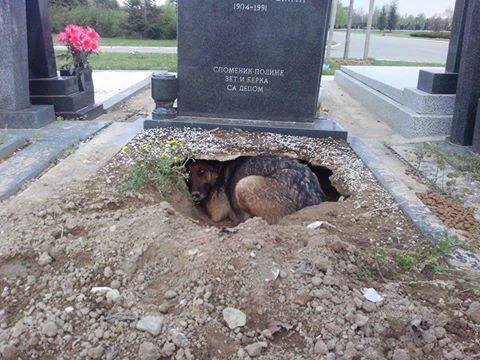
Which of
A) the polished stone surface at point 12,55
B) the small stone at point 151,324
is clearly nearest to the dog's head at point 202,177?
the small stone at point 151,324

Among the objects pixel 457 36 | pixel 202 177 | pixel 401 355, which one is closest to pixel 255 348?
pixel 401 355

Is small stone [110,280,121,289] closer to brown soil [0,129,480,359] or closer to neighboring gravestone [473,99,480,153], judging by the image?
brown soil [0,129,480,359]

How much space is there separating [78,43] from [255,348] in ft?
20.1

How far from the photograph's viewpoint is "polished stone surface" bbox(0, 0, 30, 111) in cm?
542

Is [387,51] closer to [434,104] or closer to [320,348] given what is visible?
[434,104]

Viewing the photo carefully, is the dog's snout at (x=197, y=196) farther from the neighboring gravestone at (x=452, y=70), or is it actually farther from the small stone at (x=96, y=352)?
the neighboring gravestone at (x=452, y=70)

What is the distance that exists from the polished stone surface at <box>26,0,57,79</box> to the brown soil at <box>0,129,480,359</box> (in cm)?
384

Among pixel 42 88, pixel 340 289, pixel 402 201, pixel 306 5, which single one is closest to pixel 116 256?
pixel 340 289

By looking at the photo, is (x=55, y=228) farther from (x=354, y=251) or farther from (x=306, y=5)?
(x=306, y=5)

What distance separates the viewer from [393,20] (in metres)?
49.1

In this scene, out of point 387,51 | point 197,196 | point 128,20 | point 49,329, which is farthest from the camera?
point 128,20

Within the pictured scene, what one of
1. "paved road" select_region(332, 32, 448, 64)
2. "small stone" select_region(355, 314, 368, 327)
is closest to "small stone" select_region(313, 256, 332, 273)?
"small stone" select_region(355, 314, 368, 327)

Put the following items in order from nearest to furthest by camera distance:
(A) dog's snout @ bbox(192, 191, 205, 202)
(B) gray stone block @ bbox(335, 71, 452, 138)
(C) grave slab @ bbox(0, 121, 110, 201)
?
(C) grave slab @ bbox(0, 121, 110, 201), (A) dog's snout @ bbox(192, 191, 205, 202), (B) gray stone block @ bbox(335, 71, 452, 138)

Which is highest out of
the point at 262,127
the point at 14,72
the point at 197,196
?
the point at 14,72
